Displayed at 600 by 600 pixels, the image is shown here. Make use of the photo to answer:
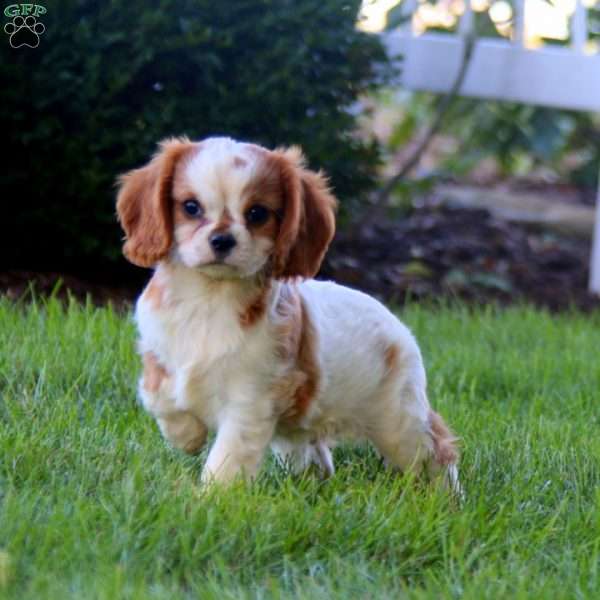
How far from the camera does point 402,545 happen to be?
3375 mm

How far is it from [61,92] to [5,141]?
0.37 metres

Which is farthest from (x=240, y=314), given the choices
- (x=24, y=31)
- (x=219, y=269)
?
(x=24, y=31)

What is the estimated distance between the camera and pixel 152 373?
3705 mm

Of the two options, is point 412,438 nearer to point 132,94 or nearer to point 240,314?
point 240,314

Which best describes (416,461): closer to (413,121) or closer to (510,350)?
(510,350)

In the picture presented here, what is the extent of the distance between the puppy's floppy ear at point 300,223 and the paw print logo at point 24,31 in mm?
2495

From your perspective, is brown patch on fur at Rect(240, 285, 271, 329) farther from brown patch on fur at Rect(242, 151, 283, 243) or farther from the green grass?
the green grass

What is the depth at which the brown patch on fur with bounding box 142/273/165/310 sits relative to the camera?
3684mm

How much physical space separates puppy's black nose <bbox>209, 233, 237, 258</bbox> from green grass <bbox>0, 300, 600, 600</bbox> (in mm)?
604

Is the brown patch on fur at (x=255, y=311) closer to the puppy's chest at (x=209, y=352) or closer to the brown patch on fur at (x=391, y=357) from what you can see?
the puppy's chest at (x=209, y=352)

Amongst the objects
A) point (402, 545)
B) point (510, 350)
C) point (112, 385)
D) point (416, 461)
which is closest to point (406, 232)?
point (510, 350)

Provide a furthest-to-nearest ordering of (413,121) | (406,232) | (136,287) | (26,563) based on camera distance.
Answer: (413,121) < (406,232) < (136,287) < (26,563)

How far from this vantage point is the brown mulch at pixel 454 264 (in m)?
7.32

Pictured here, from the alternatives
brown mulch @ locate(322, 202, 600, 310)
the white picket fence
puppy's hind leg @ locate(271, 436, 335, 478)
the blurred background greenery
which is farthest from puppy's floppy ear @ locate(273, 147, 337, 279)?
the white picket fence
